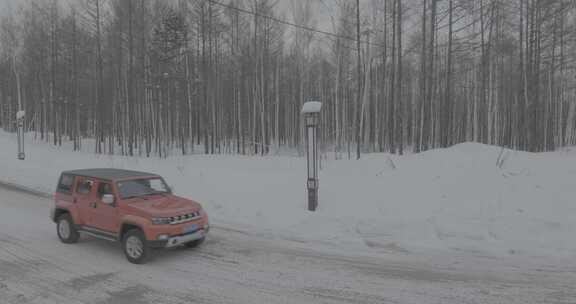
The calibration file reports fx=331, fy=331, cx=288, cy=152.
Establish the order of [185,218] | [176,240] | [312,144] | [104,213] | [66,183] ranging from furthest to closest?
[312,144] → [66,183] → [104,213] → [185,218] → [176,240]

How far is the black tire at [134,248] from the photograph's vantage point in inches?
234

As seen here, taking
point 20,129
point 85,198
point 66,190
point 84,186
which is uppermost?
point 20,129

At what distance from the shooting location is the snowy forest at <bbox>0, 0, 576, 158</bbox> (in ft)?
66.1

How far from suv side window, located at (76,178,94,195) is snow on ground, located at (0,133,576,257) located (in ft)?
10.8

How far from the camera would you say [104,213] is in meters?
6.41

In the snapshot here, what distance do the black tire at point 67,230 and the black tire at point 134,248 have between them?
1721 millimetres

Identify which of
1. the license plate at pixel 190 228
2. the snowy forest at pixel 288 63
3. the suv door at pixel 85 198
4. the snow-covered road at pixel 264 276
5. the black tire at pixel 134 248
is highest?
the snowy forest at pixel 288 63

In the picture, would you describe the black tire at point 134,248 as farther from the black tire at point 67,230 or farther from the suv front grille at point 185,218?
the black tire at point 67,230

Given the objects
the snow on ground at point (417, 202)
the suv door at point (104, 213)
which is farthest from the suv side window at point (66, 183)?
the snow on ground at point (417, 202)

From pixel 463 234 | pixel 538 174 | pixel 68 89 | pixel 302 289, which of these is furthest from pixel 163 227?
pixel 68 89

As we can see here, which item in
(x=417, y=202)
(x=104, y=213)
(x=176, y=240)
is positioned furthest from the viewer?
(x=417, y=202)

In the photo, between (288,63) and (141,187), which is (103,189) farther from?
(288,63)

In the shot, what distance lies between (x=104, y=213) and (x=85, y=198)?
0.72m

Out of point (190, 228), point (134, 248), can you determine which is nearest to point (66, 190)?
point (134, 248)
